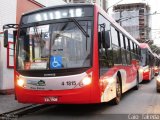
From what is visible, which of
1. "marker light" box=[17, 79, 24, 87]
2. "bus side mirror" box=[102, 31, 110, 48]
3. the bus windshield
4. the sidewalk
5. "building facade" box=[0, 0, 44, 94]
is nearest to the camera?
the bus windshield

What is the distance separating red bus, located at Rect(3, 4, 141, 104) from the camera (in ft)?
32.0

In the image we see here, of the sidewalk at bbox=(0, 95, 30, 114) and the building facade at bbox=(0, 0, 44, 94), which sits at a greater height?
the building facade at bbox=(0, 0, 44, 94)

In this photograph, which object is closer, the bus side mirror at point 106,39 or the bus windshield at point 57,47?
the bus windshield at point 57,47

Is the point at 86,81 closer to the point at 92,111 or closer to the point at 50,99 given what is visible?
the point at 50,99

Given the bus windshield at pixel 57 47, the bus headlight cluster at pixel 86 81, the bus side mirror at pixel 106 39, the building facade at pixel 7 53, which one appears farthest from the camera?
the building facade at pixel 7 53

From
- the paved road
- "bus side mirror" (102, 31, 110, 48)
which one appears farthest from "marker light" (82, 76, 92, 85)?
"bus side mirror" (102, 31, 110, 48)

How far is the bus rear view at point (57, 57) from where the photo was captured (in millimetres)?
9727

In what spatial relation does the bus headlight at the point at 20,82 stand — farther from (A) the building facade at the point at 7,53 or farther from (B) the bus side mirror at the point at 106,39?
(A) the building facade at the point at 7,53

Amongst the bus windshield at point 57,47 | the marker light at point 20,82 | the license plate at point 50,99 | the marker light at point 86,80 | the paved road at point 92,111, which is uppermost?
the bus windshield at point 57,47

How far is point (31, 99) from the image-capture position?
10172mm

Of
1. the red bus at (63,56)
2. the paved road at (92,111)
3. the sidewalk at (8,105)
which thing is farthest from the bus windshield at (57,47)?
the sidewalk at (8,105)

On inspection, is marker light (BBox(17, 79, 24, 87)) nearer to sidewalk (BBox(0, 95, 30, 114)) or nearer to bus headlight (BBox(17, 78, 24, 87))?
bus headlight (BBox(17, 78, 24, 87))

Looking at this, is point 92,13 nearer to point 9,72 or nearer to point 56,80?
point 56,80

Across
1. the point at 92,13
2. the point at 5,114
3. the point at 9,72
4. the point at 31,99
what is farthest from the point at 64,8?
the point at 9,72
